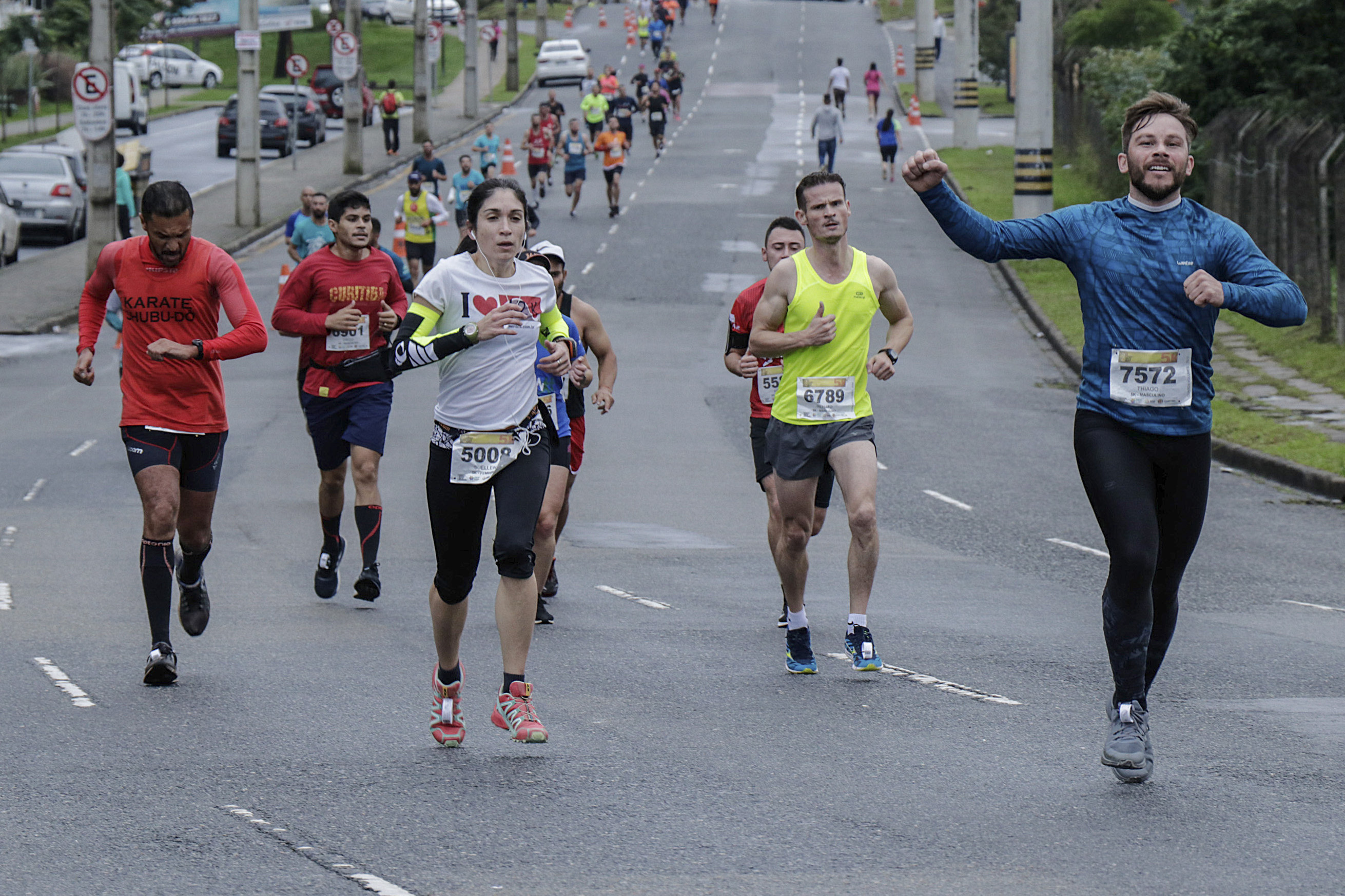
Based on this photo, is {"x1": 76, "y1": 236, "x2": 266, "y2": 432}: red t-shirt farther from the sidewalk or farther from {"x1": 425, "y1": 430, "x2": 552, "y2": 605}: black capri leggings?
the sidewalk

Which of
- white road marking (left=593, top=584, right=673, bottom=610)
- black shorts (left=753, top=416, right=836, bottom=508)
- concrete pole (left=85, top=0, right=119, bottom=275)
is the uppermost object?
concrete pole (left=85, top=0, right=119, bottom=275)

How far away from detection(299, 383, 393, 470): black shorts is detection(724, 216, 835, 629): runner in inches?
74.6

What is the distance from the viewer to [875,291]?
8125mm

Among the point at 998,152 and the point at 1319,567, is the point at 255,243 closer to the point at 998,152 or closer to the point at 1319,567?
the point at 998,152

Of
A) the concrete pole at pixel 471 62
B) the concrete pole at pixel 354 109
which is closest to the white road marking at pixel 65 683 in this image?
the concrete pole at pixel 354 109

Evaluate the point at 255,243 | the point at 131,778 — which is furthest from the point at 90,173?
the point at 131,778

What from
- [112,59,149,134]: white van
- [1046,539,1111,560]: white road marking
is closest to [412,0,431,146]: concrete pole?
[112,59,149,134]: white van

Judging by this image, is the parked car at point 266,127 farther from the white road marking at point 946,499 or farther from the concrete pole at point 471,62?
the white road marking at point 946,499

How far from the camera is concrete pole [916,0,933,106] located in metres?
63.2

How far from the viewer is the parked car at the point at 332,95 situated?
61.9m

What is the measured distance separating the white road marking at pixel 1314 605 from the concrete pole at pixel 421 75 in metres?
42.0

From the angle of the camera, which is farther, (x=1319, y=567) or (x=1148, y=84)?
(x=1148, y=84)

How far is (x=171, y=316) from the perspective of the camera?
7.91 m

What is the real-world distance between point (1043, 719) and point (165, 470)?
12.1 ft
